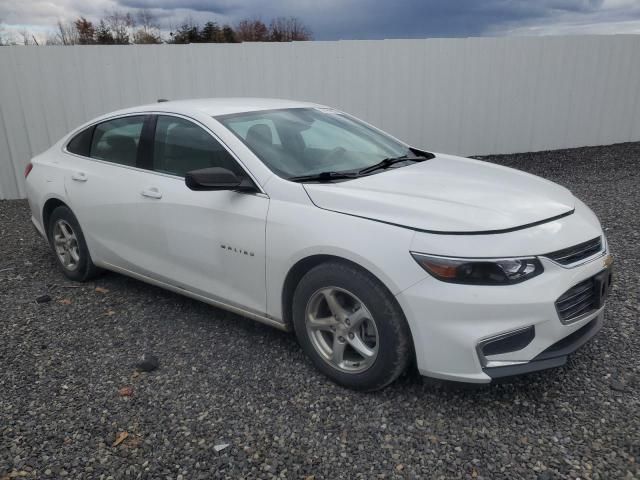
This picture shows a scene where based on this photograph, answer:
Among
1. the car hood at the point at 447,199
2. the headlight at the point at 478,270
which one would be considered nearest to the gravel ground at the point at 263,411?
the headlight at the point at 478,270

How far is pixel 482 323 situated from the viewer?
2.54 m

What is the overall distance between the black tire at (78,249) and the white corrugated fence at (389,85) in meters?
3.97

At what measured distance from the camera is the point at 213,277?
3.54 m

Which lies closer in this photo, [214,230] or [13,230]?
[214,230]

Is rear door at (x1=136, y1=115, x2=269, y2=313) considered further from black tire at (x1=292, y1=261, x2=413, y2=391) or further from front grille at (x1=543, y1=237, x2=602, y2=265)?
front grille at (x1=543, y1=237, x2=602, y2=265)

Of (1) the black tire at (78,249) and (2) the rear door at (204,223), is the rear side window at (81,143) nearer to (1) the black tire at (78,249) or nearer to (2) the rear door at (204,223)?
(1) the black tire at (78,249)

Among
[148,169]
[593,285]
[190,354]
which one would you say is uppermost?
[148,169]

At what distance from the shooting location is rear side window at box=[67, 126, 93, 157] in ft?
15.3

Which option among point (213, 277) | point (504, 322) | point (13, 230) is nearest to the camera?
point (504, 322)

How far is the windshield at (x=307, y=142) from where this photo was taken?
3.43 meters

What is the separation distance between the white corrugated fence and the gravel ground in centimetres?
501

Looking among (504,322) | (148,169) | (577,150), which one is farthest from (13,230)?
(577,150)

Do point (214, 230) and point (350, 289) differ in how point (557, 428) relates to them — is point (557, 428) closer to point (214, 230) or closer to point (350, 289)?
point (350, 289)

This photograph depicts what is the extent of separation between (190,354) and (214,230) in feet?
2.82
